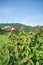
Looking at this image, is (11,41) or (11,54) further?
(11,41)

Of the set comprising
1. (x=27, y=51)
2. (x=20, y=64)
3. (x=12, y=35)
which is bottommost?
(x=20, y=64)

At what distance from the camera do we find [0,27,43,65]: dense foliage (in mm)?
4398

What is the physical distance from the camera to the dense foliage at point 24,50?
4398 millimetres

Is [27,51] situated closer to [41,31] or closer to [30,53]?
[30,53]

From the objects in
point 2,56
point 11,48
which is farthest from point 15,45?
point 2,56

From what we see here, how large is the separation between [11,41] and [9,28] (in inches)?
11.4

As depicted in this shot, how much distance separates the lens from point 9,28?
15.4 ft

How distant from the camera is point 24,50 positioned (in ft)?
14.9

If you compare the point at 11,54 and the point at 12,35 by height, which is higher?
the point at 12,35

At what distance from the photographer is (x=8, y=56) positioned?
440 centimetres

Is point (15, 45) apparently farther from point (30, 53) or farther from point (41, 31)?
point (41, 31)

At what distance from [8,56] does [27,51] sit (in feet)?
1.33

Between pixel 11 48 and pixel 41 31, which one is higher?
pixel 41 31

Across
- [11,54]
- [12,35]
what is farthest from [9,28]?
[11,54]
